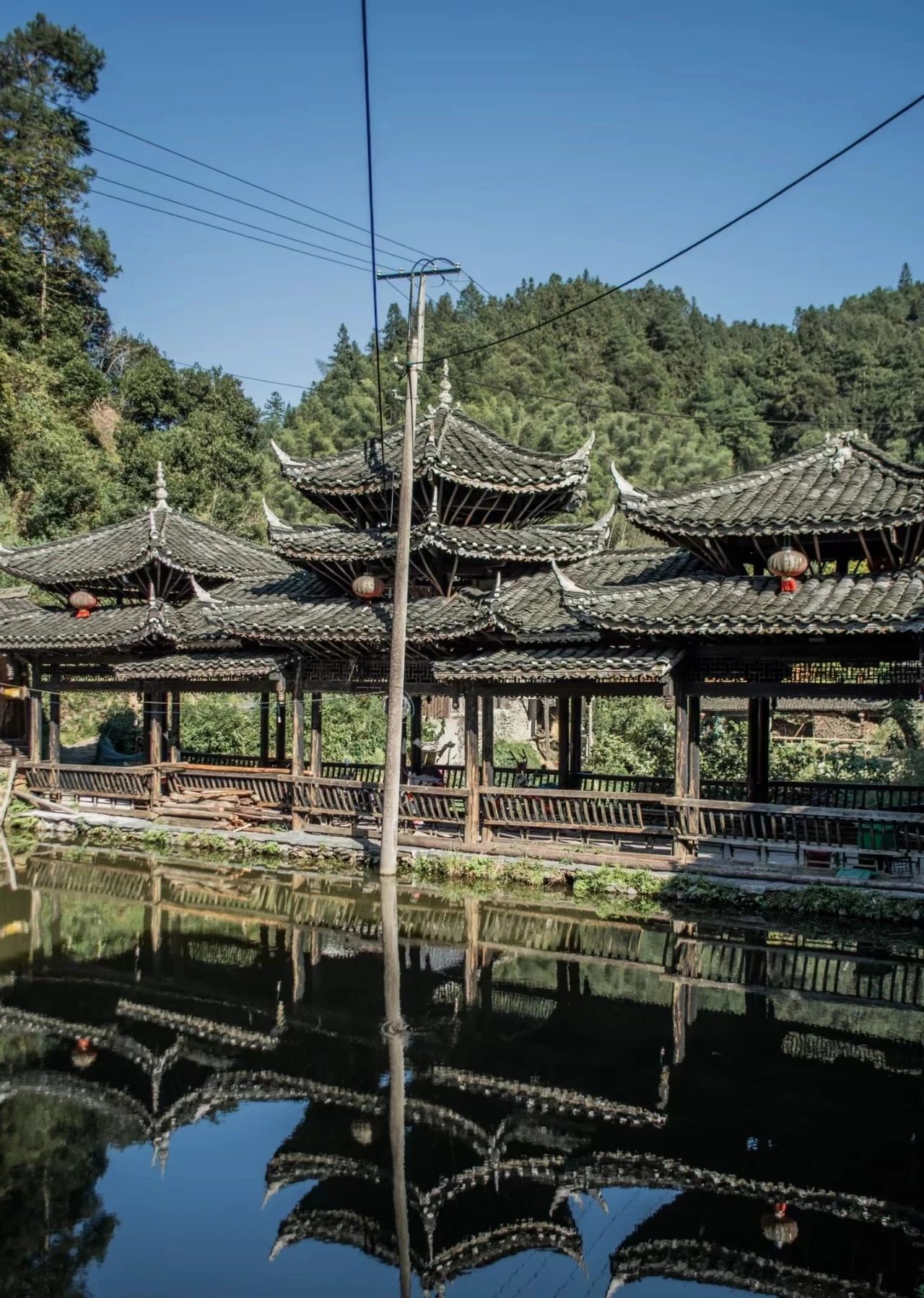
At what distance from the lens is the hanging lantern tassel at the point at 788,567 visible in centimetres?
1380

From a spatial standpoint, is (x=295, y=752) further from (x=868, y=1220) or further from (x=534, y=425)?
(x=534, y=425)

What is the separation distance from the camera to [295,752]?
17.9m

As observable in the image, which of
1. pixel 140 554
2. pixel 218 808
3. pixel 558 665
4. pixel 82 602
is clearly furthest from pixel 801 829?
pixel 82 602

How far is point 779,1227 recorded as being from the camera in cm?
634

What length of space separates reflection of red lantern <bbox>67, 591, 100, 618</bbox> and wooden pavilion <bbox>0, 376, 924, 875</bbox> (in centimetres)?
11

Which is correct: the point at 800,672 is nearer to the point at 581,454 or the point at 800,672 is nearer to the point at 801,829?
the point at 801,829

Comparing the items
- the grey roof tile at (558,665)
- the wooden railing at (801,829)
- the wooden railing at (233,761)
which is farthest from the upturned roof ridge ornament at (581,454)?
the wooden railing at (233,761)

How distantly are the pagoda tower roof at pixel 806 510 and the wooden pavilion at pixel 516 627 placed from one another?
0.04 meters

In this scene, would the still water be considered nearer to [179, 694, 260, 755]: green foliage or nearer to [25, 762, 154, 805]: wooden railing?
[25, 762, 154, 805]: wooden railing

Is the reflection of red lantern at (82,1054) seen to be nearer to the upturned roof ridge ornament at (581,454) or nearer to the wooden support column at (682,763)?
the wooden support column at (682,763)

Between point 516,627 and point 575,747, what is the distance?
333 centimetres

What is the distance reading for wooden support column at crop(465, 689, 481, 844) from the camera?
53.2 ft

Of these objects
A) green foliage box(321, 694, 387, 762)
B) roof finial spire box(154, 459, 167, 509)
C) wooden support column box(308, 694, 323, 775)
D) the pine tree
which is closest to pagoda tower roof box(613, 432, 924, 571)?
wooden support column box(308, 694, 323, 775)

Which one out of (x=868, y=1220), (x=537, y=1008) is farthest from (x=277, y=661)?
(x=868, y=1220)
